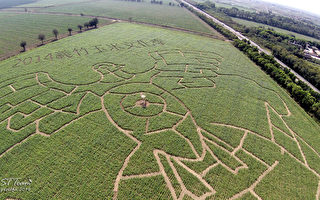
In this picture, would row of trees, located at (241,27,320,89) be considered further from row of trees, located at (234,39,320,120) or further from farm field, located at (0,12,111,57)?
farm field, located at (0,12,111,57)

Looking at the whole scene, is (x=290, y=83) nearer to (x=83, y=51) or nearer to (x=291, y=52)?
(x=291, y=52)

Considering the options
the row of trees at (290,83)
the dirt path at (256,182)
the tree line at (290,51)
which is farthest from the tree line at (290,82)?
the dirt path at (256,182)

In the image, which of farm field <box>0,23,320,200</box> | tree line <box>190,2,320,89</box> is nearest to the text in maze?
farm field <box>0,23,320,200</box>

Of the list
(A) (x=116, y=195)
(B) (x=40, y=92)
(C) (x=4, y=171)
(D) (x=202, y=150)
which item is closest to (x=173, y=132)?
(D) (x=202, y=150)

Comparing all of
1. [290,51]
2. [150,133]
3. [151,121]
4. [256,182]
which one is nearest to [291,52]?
[290,51]

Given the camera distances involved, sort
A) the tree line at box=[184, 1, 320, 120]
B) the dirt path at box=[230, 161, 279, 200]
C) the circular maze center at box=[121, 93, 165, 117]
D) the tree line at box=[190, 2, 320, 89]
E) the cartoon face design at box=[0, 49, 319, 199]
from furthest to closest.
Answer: the tree line at box=[190, 2, 320, 89] → the tree line at box=[184, 1, 320, 120] → the circular maze center at box=[121, 93, 165, 117] → the cartoon face design at box=[0, 49, 319, 199] → the dirt path at box=[230, 161, 279, 200]

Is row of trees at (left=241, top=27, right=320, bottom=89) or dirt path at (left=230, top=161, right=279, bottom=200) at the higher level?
row of trees at (left=241, top=27, right=320, bottom=89)
